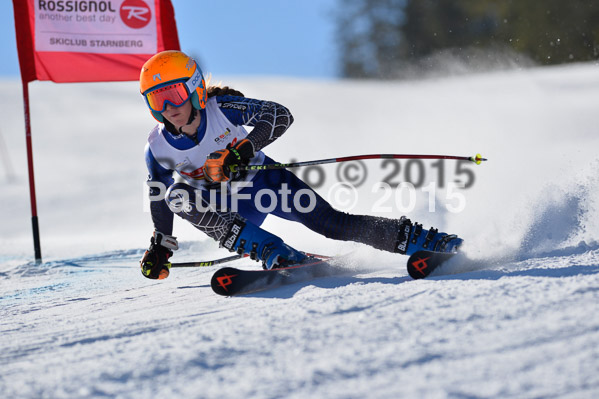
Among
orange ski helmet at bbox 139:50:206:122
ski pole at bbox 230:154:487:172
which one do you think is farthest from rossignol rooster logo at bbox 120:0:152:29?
ski pole at bbox 230:154:487:172

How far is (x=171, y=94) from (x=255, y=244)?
85 centimetres

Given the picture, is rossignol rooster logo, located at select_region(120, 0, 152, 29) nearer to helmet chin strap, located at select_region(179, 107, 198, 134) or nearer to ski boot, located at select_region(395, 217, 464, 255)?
helmet chin strap, located at select_region(179, 107, 198, 134)

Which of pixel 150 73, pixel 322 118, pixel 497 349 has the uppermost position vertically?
pixel 322 118

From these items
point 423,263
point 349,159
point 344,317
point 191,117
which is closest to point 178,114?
point 191,117

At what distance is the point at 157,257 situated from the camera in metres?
3.69

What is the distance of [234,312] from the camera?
2674mm

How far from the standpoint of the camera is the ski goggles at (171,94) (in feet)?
11.3

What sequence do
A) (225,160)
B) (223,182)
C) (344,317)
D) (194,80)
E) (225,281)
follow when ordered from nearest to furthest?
(344,317) → (225,281) → (225,160) → (194,80) → (223,182)

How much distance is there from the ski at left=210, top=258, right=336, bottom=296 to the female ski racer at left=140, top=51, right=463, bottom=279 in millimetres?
113

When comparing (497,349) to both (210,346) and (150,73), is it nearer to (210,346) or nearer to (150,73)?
(210,346)

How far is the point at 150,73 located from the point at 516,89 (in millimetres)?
15287

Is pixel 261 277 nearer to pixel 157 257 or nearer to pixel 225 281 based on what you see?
pixel 225 281

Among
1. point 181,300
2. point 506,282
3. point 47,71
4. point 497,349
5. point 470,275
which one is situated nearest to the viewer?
point 497,349

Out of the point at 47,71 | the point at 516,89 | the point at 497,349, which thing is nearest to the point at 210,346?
the point at 497,349
